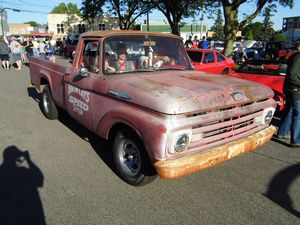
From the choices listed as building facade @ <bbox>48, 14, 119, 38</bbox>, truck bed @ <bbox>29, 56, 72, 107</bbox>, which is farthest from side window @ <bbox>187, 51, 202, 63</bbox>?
building facade @ <bbox>48, 14, 119, 38</bbox>

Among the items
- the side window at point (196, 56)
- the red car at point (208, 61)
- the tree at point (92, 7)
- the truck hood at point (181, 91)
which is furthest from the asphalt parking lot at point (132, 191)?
the tree at point (92, 7)

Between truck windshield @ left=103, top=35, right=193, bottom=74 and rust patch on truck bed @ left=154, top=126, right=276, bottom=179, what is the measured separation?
1.64 meters

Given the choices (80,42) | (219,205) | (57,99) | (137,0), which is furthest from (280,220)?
(137,0)

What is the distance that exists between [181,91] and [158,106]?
1.27 feet

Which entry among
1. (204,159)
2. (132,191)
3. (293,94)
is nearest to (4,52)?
(132,191)

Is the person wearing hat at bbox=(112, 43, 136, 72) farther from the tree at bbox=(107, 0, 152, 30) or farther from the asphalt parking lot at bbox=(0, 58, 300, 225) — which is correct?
the tree at bbox=(107, 0, 152, 30)

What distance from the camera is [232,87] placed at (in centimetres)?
350

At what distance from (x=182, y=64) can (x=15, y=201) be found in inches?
124

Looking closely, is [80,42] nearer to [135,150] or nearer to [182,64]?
[182,64]

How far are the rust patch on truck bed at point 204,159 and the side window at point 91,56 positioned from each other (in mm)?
1911

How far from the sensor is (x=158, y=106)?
2949 mm

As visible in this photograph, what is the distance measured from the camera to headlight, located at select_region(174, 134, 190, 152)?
2987 mm

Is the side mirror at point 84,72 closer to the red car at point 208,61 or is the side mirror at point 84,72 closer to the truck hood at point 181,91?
the truck hood at point 181,91

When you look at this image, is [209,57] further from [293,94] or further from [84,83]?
[84,83]
